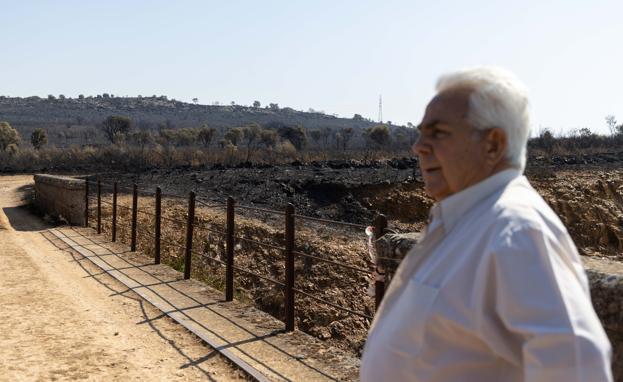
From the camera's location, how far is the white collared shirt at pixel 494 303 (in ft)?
4.54

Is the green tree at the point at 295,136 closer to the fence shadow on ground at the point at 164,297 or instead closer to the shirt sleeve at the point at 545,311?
the fence shadow on ground at the point at 164,297

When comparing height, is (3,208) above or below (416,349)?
below

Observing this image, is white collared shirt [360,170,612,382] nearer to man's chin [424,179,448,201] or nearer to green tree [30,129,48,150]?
man's chin [424,179,448,201]

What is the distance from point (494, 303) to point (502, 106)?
53 centimetres

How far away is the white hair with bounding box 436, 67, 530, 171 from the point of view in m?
1.69

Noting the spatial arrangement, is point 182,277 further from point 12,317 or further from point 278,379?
point 278,379

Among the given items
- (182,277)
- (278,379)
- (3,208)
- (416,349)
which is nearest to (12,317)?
(182,277)

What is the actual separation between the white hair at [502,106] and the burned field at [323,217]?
5.67m

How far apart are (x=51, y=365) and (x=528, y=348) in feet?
17.6

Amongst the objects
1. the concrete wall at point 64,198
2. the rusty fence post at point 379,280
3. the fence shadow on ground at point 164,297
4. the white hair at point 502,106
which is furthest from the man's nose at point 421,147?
the concrete wall at point 64,198

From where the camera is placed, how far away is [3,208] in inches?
822

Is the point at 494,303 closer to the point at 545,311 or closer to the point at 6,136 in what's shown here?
the point at 545,311

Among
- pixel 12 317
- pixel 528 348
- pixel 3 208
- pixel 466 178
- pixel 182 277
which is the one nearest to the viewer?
pixel 528 348

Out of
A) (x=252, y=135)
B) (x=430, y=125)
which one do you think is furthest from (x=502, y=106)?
(x=252, y=135)
